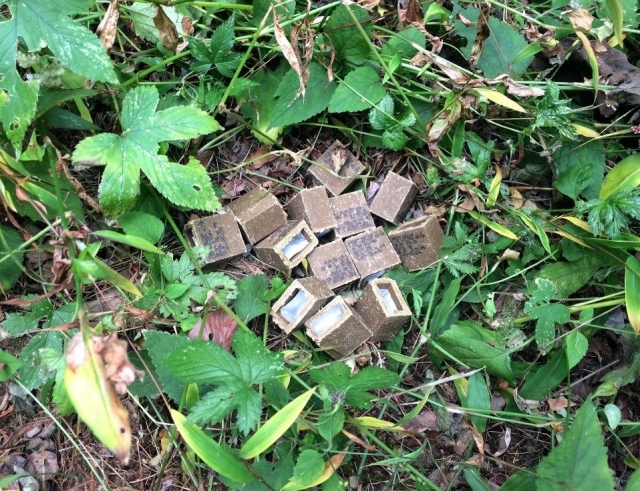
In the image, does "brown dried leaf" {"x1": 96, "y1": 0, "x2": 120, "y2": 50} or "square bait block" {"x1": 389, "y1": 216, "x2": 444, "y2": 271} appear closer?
"brown dried leaf" {"x1": 96, "y1": 0, "x2": 120, "y2": 50}

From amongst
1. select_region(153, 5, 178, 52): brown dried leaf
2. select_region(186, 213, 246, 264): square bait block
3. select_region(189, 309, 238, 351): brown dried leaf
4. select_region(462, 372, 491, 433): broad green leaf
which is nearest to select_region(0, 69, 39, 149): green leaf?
select_region(153, 5, 178, 52): brown dried leaf

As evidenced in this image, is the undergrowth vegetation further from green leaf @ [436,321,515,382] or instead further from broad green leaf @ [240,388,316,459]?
broad green leaf @ [240,388,316,459]

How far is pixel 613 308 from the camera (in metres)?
2.10

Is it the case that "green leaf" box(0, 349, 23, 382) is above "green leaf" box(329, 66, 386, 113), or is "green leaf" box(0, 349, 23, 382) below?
below

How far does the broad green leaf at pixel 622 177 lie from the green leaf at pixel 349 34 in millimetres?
1136

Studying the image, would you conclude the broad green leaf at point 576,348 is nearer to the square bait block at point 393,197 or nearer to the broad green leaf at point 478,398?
the broad green leaf at point 478,398

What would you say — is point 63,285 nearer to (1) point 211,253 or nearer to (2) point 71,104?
(1) point 211,253

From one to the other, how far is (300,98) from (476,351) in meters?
1.27

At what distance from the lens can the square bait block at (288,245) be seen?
218 centimetres

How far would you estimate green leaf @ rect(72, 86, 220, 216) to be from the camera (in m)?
1.81

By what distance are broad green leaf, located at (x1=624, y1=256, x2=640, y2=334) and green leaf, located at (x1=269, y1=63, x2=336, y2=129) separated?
1411 mm

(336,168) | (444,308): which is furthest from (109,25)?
(444,308)

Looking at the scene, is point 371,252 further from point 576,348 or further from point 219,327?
point 576,348

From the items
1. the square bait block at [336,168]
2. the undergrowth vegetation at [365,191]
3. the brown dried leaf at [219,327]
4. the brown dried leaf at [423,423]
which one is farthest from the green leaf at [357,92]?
the brown dried leaf at [423,423]
